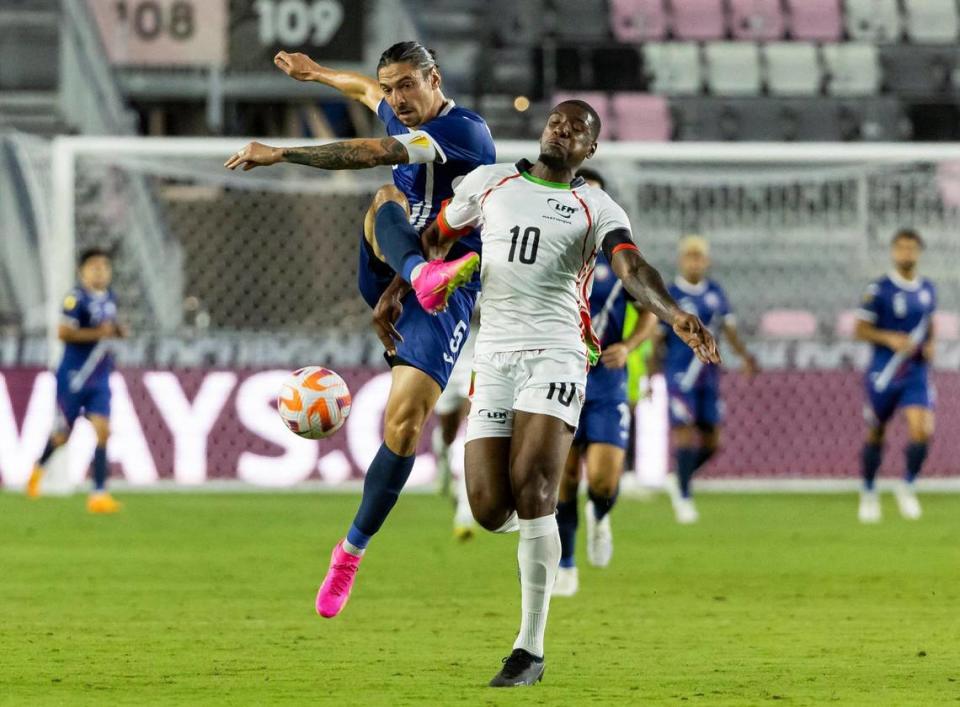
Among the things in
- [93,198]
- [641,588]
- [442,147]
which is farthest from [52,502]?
[442,147]

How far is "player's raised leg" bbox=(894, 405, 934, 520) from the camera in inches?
501

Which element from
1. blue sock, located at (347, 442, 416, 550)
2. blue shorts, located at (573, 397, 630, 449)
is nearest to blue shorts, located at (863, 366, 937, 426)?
blue shorts, located at (573, 397, 630, 449)

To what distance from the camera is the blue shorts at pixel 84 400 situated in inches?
520

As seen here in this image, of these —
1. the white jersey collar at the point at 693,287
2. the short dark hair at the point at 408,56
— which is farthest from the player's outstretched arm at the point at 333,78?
the white jersey collar at the point at 693,287

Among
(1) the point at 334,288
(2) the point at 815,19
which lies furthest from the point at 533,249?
(2) the point at 815,19

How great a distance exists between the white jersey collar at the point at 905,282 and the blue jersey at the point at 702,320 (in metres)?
1.21

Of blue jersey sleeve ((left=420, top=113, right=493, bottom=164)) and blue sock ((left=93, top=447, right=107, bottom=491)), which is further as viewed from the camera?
blue sock ((left=93, top=447, right=107, bottom=491))

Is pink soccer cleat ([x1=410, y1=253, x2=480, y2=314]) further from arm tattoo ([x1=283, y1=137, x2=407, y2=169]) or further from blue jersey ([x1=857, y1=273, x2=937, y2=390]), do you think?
blue jersey ([x1=857, y1=273, x2=937, y2=390])

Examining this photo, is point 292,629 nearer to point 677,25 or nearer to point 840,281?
point 840,281

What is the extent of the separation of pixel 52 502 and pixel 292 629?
7.61 m

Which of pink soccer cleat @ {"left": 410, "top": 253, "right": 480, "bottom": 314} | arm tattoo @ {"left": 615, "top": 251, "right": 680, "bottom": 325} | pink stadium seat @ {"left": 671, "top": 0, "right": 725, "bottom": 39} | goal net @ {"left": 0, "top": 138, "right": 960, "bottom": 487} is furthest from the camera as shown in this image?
pink stadium seat @ {"left": 671, "top": 0, "right": 725, "bottom": 39}

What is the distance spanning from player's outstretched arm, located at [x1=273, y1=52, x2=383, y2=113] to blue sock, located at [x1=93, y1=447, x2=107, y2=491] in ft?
21.6

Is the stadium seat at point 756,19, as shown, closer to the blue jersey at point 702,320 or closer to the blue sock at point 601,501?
the blue jersey at point 702,320

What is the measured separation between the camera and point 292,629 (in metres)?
6.84
